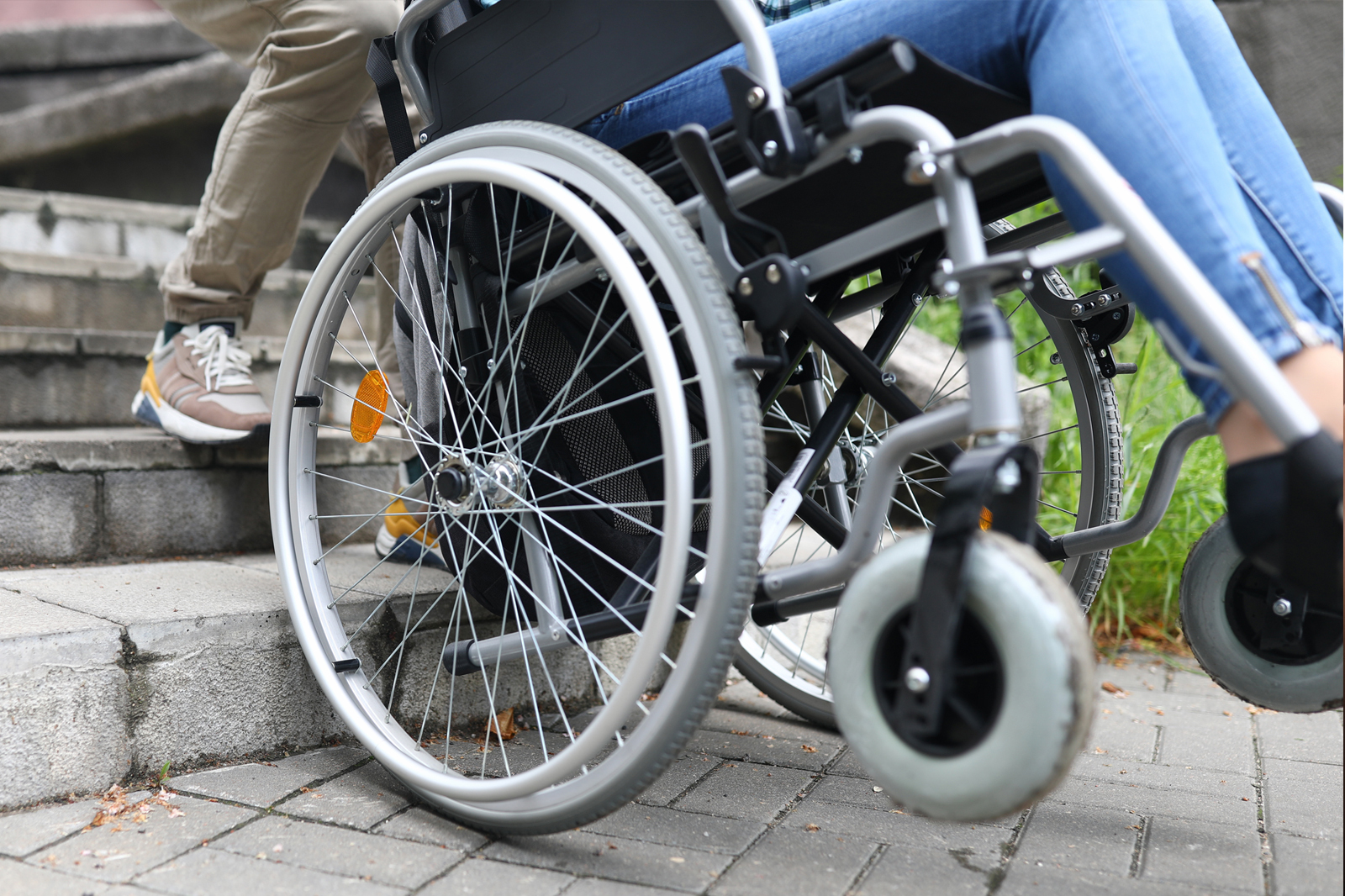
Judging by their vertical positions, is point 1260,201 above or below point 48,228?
below

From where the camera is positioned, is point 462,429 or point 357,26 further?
point 357,26

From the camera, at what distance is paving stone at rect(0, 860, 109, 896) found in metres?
0.98

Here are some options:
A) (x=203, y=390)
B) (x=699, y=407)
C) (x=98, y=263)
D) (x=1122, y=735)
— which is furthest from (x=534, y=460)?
(x=98, y=263)

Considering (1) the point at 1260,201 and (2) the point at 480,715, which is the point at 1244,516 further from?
(2) the point at 480,715

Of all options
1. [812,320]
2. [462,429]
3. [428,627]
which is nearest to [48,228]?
[428,627]

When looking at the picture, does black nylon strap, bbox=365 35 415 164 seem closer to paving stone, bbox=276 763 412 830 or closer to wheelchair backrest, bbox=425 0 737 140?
wheelchair backrest, bbox=425 0 737 140

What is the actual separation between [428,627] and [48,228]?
2.25 m

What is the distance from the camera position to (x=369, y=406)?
1.35 metres

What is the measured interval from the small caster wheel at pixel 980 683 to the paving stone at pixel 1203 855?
0.50m

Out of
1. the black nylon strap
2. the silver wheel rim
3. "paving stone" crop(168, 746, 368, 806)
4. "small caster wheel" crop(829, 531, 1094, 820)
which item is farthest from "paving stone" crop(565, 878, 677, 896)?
the black nylon strap

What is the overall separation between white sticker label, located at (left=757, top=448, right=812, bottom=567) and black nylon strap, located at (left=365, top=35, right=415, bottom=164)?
65 cm

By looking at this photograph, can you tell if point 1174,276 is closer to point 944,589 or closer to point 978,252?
point 978,252

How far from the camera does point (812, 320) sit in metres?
1.10

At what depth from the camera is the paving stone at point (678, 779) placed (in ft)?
4.27
